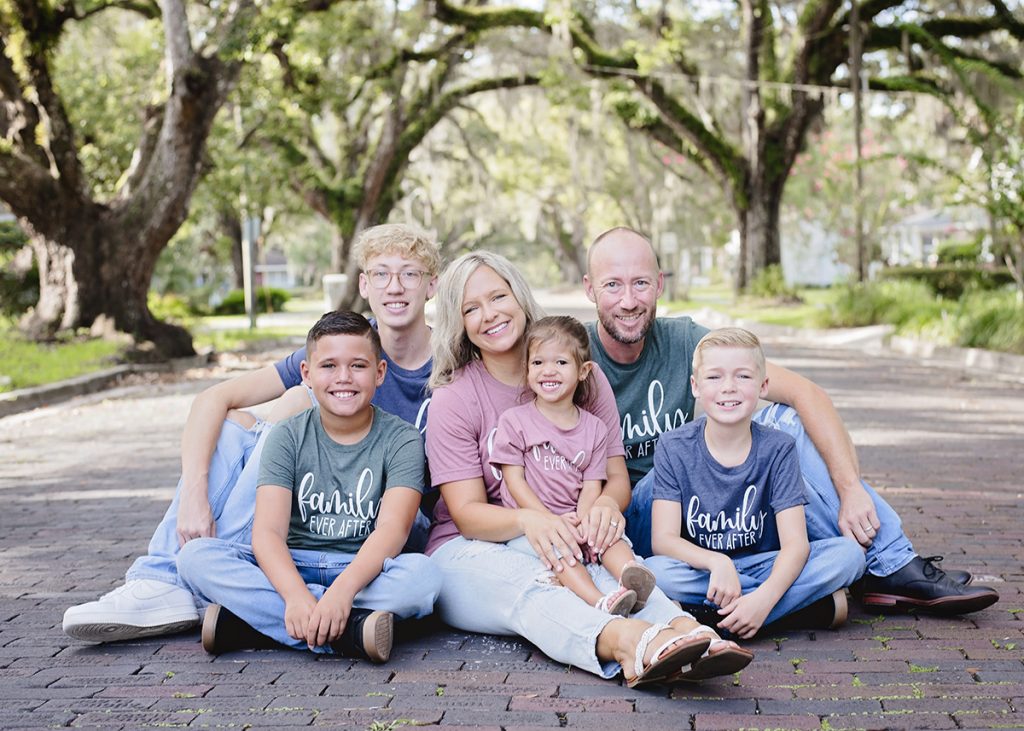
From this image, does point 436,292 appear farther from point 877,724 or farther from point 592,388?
point 877,724

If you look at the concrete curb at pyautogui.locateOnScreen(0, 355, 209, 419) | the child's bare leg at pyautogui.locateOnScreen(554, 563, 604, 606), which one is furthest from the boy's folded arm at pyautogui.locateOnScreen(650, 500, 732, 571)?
the concrete curb at pyautogui.locateOnScreen(0, 355, 209, 419)

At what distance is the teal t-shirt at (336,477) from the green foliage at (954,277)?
24918mm

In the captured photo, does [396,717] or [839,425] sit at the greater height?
[839,425]

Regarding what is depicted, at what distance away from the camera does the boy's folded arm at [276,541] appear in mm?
4230

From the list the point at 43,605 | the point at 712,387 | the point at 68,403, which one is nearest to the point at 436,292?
the point at 712,387

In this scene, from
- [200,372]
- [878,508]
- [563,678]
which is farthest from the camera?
[200,372]

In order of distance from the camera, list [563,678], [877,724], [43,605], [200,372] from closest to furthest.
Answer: [877,724] → [563,678] → [43,605] → [200,372]

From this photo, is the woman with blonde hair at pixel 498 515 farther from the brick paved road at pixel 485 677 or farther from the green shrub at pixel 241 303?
the green shrub at pixel 241 303

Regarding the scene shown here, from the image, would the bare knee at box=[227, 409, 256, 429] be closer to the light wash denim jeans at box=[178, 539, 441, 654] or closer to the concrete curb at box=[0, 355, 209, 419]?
the light wash denim jeans at box=[178, 539, 441, 654]

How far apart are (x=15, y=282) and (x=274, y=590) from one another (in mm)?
23220

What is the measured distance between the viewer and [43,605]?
5.20 metres

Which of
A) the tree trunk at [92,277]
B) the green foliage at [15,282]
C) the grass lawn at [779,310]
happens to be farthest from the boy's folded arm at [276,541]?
the green foliage at [15,282]

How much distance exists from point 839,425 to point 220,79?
1609 cm

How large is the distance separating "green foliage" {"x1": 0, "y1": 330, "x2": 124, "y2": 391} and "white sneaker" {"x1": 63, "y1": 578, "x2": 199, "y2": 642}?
32.1 ft
